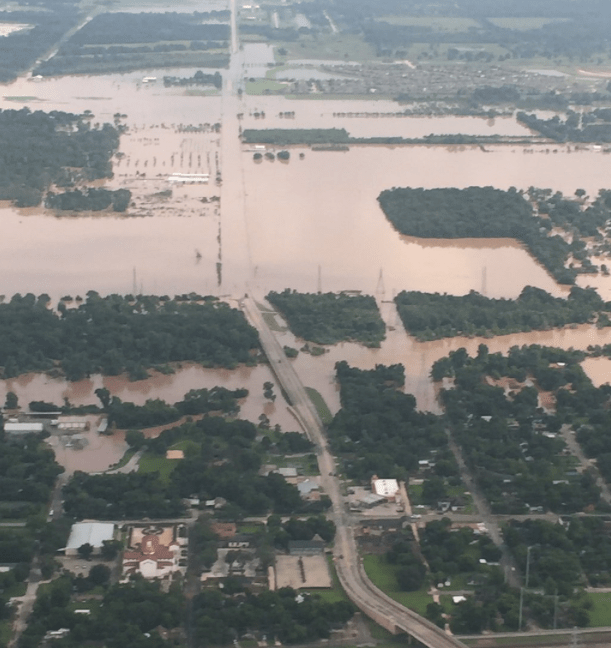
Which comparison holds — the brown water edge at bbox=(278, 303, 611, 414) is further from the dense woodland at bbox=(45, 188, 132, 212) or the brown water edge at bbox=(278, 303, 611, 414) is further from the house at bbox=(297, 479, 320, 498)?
the dense woodland at bbox=(45, 188, 132, 212)

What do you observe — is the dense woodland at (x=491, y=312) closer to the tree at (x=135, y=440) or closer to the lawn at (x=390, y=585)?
the tree at (x=135, y=440)

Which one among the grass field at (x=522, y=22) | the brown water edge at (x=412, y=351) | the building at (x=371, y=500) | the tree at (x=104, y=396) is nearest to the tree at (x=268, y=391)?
the brown water edge at (x=412, y=351)

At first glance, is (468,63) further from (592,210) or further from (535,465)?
(535,465)

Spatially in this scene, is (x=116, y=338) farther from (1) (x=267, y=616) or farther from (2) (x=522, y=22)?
(2) (x=522, y=22)

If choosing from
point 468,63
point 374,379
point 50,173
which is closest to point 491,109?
point 468,63

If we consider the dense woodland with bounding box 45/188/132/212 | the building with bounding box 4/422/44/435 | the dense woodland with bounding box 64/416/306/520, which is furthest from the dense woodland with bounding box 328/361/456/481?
the dense woodland with bounding box 45/188/132/212

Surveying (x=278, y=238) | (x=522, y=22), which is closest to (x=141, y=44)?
(x=522, y=22)
